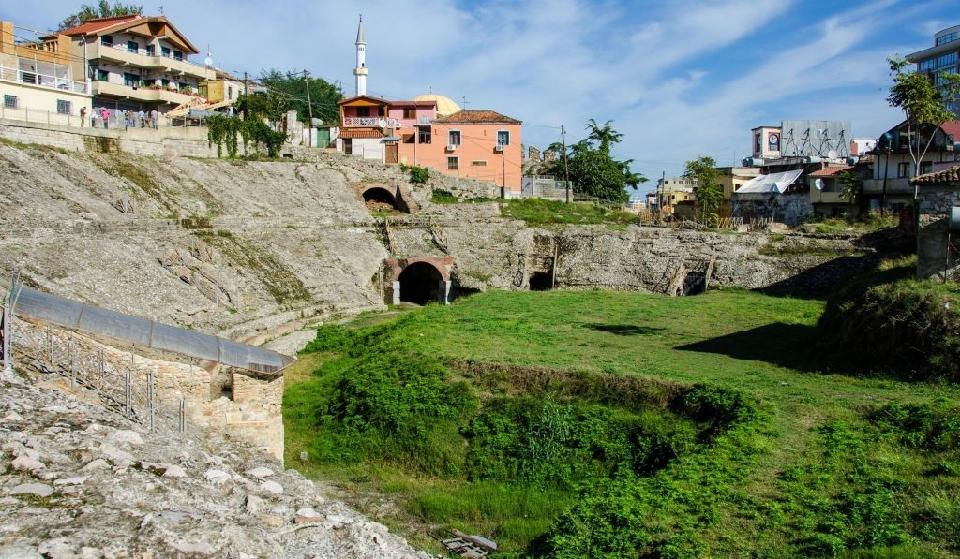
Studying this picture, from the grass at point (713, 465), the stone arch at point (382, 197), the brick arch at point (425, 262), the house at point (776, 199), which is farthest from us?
the house at point (776, 199)

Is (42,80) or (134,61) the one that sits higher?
(134,61)

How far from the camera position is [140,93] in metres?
54.1

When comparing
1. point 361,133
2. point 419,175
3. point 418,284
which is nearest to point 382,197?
point 419,175

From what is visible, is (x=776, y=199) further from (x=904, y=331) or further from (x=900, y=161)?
(x=904, y=331)

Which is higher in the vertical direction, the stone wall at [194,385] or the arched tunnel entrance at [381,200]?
the arched tunnel entrance at [381,200]

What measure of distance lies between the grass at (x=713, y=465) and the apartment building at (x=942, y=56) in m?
75.4

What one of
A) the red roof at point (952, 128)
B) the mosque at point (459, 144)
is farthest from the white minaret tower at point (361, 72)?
the red roof at point (952, 128)

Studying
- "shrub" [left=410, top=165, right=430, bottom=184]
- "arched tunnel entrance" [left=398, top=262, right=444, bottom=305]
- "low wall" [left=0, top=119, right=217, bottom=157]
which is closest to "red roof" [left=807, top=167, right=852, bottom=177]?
"shrub" [left=410, top=165, right=430, bottom=184]

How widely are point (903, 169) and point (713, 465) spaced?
41.0m

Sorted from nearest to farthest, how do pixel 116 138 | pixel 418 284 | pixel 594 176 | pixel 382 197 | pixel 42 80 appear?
pixel 116 138
pixel 42 80
pixel 418 284
pixel 382 197
pixel 594 176

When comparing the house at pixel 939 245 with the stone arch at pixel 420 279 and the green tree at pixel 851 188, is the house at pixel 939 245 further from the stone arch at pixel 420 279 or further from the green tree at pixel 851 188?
the green tree at pixel 851 188

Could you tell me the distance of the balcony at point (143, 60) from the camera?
51.5 metres

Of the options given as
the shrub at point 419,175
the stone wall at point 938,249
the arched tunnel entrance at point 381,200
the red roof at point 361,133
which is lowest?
the stone wall at point 938,249

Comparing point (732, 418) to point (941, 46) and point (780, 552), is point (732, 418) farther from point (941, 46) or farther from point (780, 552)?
point (941, 46)
